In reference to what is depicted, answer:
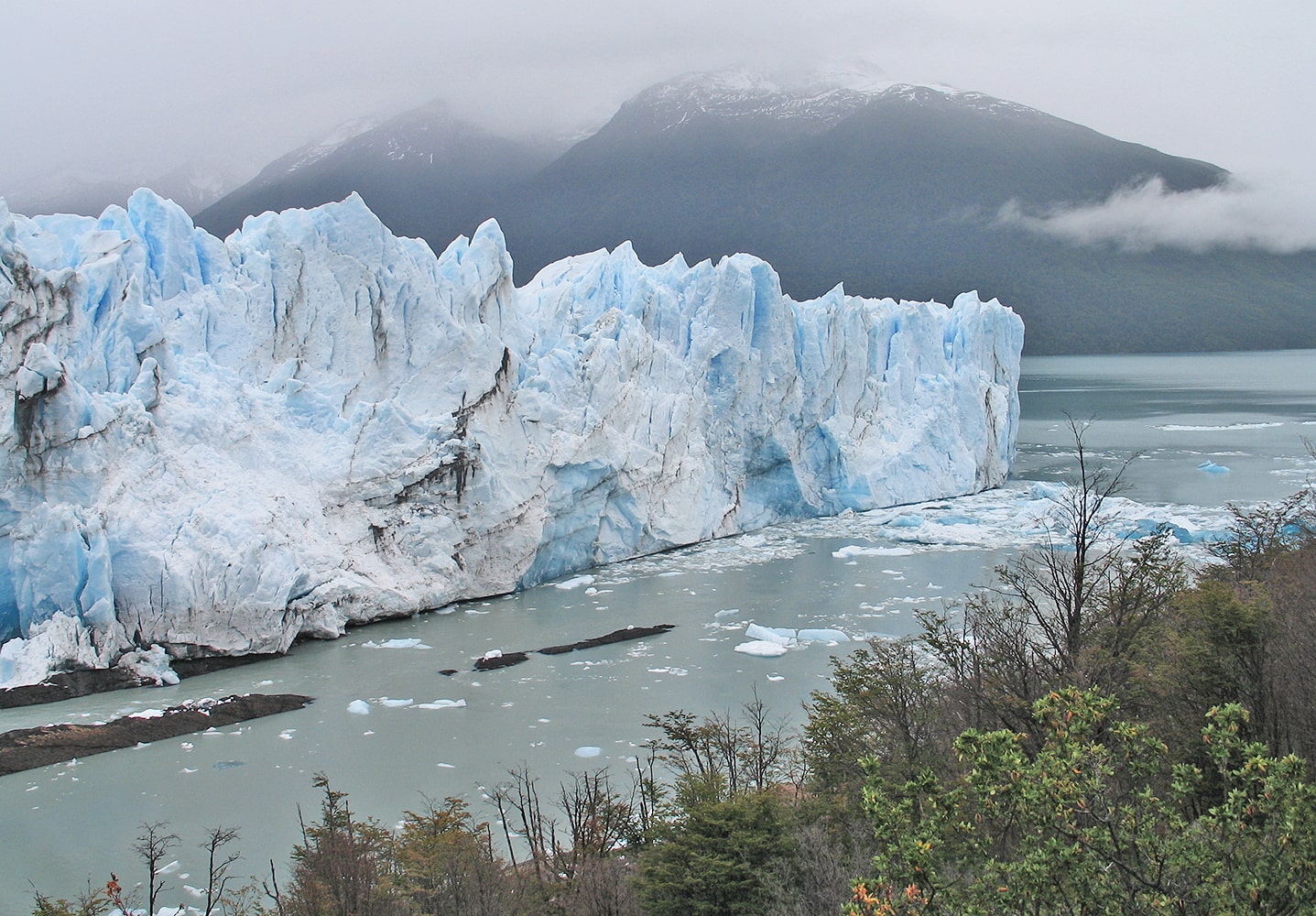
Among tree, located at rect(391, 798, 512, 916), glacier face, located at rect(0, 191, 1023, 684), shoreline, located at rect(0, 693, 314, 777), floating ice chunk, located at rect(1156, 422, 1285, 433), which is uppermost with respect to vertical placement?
glacier face, located at rect(0, 191, 1023, 684)

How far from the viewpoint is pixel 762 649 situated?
13.7m

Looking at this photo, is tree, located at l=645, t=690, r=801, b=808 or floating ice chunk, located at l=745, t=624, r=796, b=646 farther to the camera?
floating ice chunk, located at l=745, t=624, r=796, b=646

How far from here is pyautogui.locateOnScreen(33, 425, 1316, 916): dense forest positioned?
2854 millimetres

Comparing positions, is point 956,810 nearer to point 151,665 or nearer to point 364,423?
point 151,665

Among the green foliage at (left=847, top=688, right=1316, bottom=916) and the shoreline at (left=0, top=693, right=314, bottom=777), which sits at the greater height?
the green foliage at (left=847, top=688, right=1316, bottom=916)

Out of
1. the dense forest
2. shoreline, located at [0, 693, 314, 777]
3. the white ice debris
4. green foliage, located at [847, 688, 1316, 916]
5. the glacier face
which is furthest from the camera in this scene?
the white ice debris

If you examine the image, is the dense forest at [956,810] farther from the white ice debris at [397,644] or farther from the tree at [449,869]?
the white ice debris at [397,644]

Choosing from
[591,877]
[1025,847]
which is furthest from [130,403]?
[1025,847]

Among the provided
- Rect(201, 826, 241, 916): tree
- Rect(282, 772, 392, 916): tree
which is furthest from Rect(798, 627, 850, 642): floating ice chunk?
Rect(201, 826, 241, 916): tree

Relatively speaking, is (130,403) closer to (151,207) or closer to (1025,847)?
(151,207)

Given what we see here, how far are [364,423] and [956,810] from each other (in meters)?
14.1

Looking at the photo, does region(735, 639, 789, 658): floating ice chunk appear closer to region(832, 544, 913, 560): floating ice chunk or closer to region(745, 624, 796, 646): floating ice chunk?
region(745, 624, 796, 646): floating ice chunk

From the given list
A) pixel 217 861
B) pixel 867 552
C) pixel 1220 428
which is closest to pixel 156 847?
pixel 217 861

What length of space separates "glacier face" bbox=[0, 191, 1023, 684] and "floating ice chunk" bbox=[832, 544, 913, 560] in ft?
9.97
